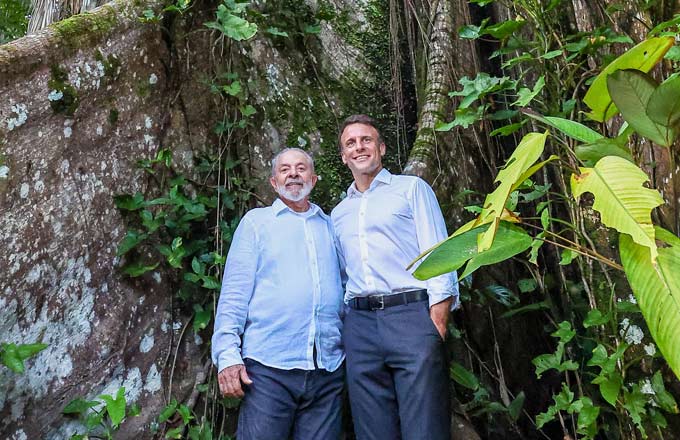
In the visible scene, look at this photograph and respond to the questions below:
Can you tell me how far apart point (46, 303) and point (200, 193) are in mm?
836

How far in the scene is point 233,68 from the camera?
315 cm

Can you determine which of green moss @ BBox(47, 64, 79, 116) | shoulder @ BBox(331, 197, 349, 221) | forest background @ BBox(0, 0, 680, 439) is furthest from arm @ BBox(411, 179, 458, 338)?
green moss @ BBox(47, 64, 79, 116)

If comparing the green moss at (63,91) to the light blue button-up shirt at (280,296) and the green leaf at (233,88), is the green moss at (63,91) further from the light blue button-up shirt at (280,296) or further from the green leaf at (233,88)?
the light blue button-up shirt at (280,296)

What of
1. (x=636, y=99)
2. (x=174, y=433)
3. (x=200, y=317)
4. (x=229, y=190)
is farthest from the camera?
(x=229, y=190)

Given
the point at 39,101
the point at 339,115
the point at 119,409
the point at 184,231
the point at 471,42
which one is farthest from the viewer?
the point at 471,42

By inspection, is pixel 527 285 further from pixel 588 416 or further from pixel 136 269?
pixel 136 269

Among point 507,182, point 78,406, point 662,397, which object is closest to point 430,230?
point 662,397

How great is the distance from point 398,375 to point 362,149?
0.90 metres

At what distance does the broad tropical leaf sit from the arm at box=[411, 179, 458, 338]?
3.07 feet

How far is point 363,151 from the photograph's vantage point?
2537 mm

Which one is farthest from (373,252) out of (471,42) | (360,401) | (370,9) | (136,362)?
(370,9)

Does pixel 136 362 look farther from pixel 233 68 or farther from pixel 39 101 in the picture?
pixel 233 68

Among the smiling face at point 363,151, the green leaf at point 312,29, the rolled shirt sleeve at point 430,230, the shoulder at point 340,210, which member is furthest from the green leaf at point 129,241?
the green leaf at point 312,29

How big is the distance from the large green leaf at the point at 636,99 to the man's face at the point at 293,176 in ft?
4.55
